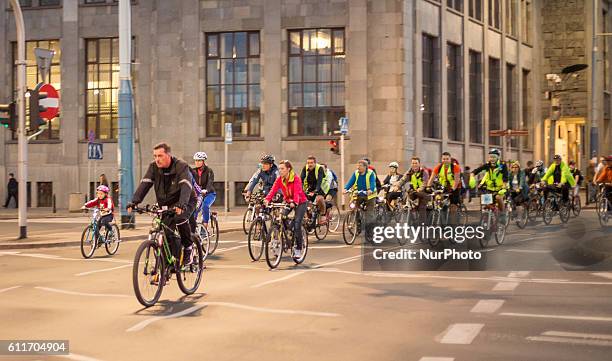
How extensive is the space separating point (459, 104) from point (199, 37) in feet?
46.1

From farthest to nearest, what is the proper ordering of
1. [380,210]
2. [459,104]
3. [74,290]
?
1. [459,104]
2. [380,210]
3. [74,290]

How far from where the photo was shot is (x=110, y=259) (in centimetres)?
1600

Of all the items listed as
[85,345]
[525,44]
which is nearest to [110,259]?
[85,345]

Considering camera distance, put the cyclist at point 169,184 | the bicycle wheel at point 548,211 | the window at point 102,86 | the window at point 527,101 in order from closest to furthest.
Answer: the cyclist at point 169,184 → the bicycle wheel at point 548,211 → the window at point 102,86 → the window at point 527,101

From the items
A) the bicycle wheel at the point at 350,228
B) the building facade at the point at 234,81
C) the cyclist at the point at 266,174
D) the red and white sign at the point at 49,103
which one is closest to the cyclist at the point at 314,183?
the bicycle wheel at the point at 350,228

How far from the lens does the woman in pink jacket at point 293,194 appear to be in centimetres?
1436

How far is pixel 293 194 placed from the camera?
14.7 m

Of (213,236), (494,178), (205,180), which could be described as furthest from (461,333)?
(494,178)

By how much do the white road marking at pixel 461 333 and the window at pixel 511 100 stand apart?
45343mm

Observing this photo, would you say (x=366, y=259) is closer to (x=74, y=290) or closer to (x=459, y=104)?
(x=74, y=290)

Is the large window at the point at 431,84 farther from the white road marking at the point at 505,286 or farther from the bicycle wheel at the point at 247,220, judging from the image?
the white road marking at the point at 505,286

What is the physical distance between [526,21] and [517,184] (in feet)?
117

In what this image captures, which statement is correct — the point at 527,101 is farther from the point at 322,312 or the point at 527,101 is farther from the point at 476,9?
the point at 322,312

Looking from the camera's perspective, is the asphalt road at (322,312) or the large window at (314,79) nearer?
the asphalt road at (322,312)
